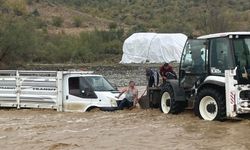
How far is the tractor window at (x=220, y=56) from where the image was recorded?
14.1 meters

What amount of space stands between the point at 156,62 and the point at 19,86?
27806mm

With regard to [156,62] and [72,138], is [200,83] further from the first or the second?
[156,62]

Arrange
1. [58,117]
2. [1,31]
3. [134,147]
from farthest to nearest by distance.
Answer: [1,31] < [58,117] < [134,147]

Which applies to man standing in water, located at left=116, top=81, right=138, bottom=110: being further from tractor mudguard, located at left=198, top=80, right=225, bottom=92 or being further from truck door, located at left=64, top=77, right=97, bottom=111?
tractor mudguard, located at left=198, top=80, right=225, bottom=92

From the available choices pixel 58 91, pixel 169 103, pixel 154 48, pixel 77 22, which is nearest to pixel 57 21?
pixel 77 22

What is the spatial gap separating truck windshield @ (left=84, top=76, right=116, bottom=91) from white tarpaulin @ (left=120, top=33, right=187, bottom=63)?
2793 centimetres

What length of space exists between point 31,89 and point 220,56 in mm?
8253

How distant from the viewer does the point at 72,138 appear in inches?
527

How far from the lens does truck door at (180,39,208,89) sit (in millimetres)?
14938

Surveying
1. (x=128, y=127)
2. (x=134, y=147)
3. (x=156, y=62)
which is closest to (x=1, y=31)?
(x=156, y=62)

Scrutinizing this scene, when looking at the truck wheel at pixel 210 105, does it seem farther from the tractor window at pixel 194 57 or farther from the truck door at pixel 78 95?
the truck door at pixel 78 95

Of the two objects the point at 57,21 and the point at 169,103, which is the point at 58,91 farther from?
the point at 57,21

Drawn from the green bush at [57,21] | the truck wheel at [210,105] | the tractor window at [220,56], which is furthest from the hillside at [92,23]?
the truck wheel at [210,105]

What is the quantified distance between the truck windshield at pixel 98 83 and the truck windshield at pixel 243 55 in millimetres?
5921
